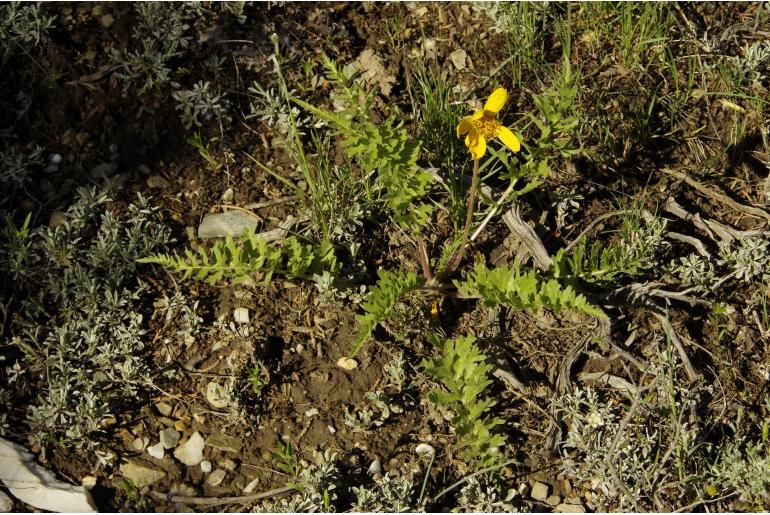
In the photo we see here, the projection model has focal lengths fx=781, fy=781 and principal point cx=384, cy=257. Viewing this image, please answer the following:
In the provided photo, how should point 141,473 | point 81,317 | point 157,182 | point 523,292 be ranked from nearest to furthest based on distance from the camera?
point 523,292 → point 141,473 → point 81,317 → point 157,182

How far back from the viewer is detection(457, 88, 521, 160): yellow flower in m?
2.90

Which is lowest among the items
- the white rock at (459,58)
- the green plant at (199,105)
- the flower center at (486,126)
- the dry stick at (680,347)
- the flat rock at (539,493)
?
the flat rock at (539,493)

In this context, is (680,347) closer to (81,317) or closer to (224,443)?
(224,443)

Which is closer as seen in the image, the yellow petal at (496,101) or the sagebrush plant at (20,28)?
the yellow petal at (496,101)

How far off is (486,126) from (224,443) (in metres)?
1.61

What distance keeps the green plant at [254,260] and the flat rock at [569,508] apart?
1.29 m

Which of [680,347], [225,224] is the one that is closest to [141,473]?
[225,224]

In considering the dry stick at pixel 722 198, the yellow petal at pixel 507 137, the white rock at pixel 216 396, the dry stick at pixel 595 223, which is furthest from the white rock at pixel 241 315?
the dry stick at pixel 722 198

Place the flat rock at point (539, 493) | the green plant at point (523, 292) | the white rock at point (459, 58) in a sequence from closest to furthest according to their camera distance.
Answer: the green plant at point (523, 292) < the flat rock at point (539, 493) < the white rock at point (459, 58)

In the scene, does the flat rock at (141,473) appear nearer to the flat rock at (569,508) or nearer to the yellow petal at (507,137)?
the flat rock at (569,508)

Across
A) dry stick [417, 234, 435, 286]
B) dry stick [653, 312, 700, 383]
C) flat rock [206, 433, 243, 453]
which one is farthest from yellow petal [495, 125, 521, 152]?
flat rock [206, 433, 243, 453]

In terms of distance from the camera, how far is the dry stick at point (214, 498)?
2.96 meters

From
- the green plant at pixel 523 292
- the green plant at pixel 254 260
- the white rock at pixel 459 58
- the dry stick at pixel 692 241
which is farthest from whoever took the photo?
the white rock at pixel 459 58

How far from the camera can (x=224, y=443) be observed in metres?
3.10
